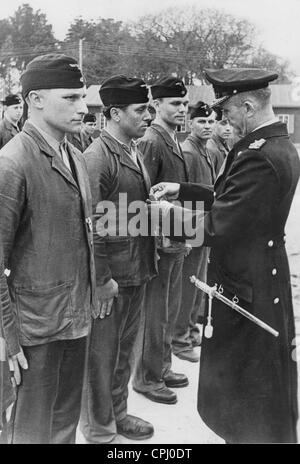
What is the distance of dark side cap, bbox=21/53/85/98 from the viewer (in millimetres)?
2475

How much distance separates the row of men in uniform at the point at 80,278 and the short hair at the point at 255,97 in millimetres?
28

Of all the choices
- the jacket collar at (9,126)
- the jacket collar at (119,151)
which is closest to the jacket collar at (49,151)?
the jacket collar at (119,151)

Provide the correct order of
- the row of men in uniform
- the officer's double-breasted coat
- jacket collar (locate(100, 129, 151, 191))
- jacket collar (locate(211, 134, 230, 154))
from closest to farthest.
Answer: the row of men in uniform < the officer's double-breasted coat < jacket collar (locate(100, 129, 151, 191)) < jacket collar (locate(211, 134, 230, 154))

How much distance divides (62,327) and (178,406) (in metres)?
1.69

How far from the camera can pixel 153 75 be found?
3900 cm

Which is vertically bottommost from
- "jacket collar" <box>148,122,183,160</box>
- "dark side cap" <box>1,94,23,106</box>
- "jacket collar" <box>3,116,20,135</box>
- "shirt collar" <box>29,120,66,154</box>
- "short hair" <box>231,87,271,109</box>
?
"jacket collar" <box>3,116,20,135</box>

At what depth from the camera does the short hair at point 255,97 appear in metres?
2.66

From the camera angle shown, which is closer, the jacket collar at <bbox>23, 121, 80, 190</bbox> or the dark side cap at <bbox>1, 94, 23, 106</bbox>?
the jacket collar at <bbox>23, 121, 80, 190</bbox>

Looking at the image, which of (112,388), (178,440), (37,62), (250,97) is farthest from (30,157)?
(178,440)

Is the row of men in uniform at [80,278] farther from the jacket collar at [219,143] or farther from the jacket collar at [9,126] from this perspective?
the jacket collar at [9,126]

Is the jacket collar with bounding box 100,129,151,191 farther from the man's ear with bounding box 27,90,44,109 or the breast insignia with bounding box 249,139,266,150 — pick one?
the breast insignia with bounding box 249,139,266,150

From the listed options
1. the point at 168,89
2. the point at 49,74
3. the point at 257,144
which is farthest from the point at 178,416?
the point at 168,89

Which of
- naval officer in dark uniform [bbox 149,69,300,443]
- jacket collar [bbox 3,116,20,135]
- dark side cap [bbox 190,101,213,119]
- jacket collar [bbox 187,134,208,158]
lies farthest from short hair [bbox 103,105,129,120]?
jacket collar [bbox 3,116,20,135]
